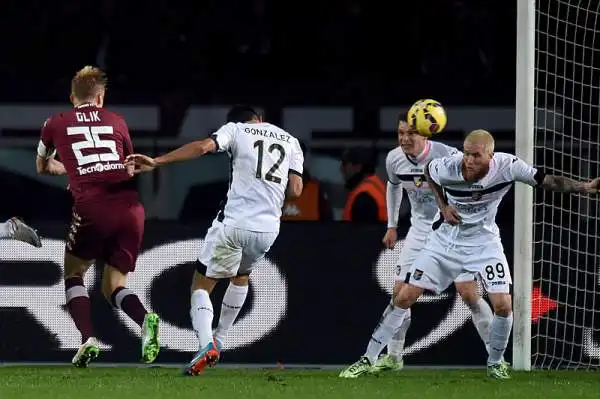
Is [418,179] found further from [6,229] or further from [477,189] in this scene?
[6,229]

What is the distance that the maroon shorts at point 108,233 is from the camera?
1070cm

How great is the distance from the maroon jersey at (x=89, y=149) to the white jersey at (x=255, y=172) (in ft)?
2.53

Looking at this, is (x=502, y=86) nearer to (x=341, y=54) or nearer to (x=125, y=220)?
(x=341, y=54)

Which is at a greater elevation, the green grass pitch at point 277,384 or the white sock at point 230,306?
the white sock at point 230,306

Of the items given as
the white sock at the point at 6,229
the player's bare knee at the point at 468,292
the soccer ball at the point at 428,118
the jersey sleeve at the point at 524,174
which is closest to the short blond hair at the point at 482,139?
the jersey sleeve at the point at 524,174

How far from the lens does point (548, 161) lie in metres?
14.5

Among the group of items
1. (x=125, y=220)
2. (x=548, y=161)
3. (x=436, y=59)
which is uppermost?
(x=436, y=59)

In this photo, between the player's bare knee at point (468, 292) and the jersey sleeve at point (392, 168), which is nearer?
the player's bare knee at point (468, 292)

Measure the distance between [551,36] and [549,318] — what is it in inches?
81.2

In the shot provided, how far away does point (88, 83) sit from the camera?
35.1 feet

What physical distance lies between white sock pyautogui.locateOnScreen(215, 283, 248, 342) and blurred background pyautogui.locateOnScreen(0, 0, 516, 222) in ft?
17.2

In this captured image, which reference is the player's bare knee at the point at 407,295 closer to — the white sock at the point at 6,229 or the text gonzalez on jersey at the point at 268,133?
the text gonzalez on jersey at the point at 268,133

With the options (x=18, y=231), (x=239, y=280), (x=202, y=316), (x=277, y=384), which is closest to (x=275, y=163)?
(x=239, y=280)

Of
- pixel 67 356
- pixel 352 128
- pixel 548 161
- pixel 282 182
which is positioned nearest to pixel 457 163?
pixel 282 182
